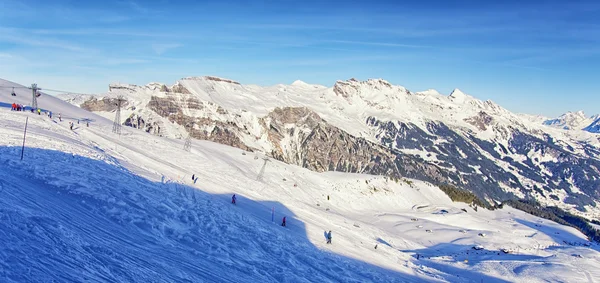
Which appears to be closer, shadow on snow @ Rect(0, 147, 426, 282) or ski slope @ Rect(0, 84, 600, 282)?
shadow on snow @ Rect(0, 147, 426, 282)

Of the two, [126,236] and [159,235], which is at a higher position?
[126,236]

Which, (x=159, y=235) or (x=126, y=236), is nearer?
(x=126, y=236)

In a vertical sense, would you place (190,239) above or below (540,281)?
above

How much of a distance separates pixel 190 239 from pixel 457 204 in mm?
120831

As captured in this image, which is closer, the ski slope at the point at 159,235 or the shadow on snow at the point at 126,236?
the shadow on snow at the point at 126,236

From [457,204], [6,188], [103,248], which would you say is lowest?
[457,204]

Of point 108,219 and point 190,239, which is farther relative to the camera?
point 190,239

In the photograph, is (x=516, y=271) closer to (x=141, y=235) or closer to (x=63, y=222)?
(x=141, y=235)

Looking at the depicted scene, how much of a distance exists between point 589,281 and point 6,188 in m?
48.8

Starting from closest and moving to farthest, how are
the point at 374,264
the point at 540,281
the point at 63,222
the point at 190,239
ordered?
the point at 63,222 → the point at 190,239 → the point at 374,264 → the point at 540,281

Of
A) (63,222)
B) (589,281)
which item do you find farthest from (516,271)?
(63,222)

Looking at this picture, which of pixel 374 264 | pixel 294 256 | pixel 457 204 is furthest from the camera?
pixel 457 204

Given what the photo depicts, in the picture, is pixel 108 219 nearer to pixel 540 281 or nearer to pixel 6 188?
pixel 6 188

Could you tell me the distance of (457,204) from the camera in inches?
4953
